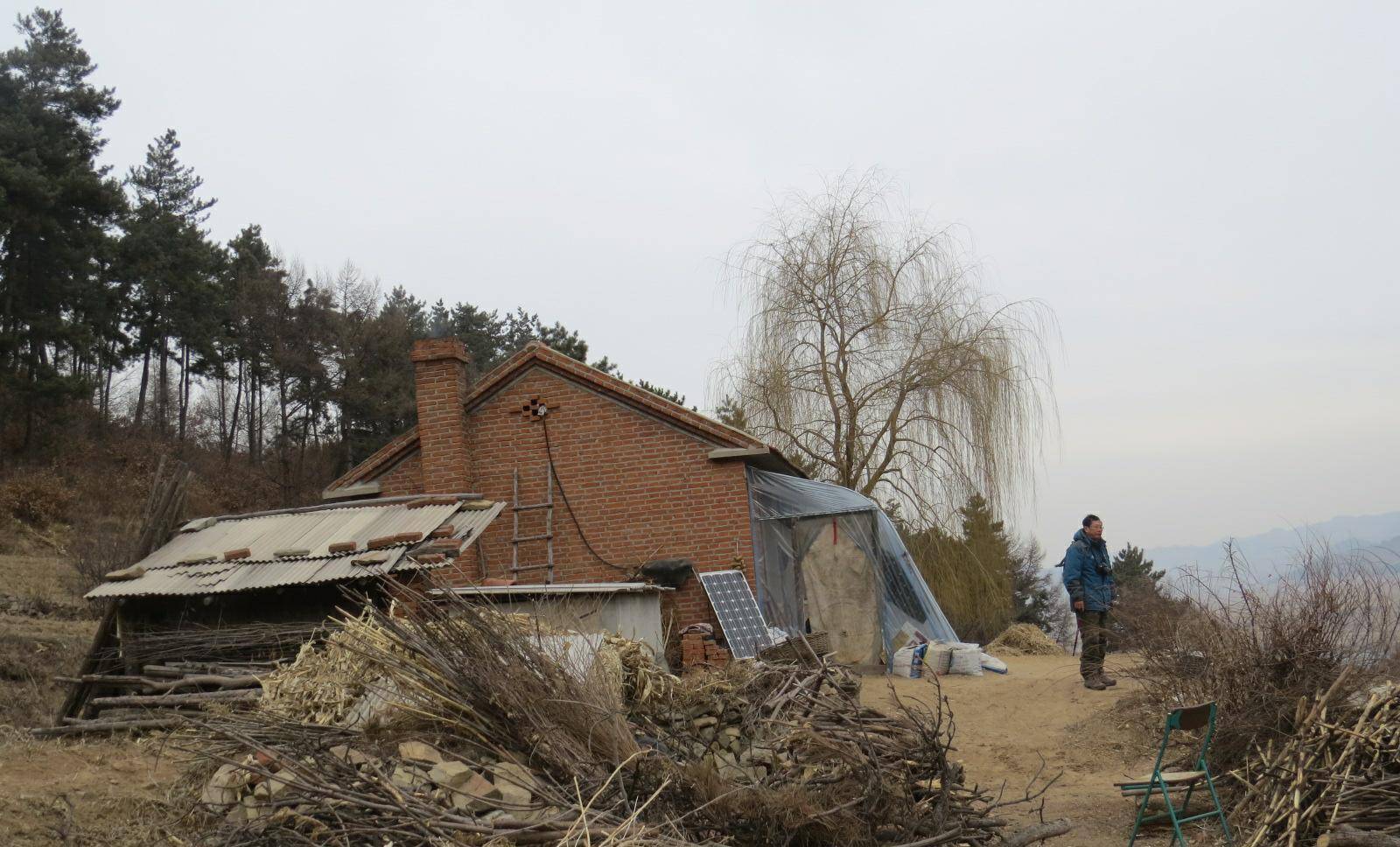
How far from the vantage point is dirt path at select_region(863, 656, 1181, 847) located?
27.5 feet

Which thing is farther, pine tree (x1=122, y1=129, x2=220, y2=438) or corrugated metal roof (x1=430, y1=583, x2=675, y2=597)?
pine tree (x1=122, y1=129, x2=220, y2=438)

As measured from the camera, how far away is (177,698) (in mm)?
10625

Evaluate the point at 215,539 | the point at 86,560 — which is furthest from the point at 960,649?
the point at 86,560

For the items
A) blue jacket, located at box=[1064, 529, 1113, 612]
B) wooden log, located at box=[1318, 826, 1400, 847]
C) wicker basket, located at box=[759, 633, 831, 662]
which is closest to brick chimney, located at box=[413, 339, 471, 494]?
wicker basket, located at box=[759, 633, 831, 662]

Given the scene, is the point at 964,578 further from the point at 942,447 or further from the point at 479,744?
the point at 479,744

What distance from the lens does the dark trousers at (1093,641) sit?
12.1m

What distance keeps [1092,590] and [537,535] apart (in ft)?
23.2

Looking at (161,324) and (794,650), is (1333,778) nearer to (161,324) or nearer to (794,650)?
(794,650)

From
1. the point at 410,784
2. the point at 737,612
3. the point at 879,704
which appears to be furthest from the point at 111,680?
the point at 879,704

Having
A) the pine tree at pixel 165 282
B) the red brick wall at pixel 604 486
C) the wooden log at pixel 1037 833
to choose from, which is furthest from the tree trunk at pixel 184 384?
the wooden log at pixel 1037 833

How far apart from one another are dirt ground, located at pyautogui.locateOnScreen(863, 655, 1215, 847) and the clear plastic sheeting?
1413 mm

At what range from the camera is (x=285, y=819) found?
6.16 metres

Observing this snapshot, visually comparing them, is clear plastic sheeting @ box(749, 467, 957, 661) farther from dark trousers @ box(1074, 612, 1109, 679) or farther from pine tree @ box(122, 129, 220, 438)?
pine tree @ box(122, 129, 220, 438)

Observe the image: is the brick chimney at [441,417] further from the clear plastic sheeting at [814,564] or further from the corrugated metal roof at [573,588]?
the clear plastic sheeting at [814,564]
